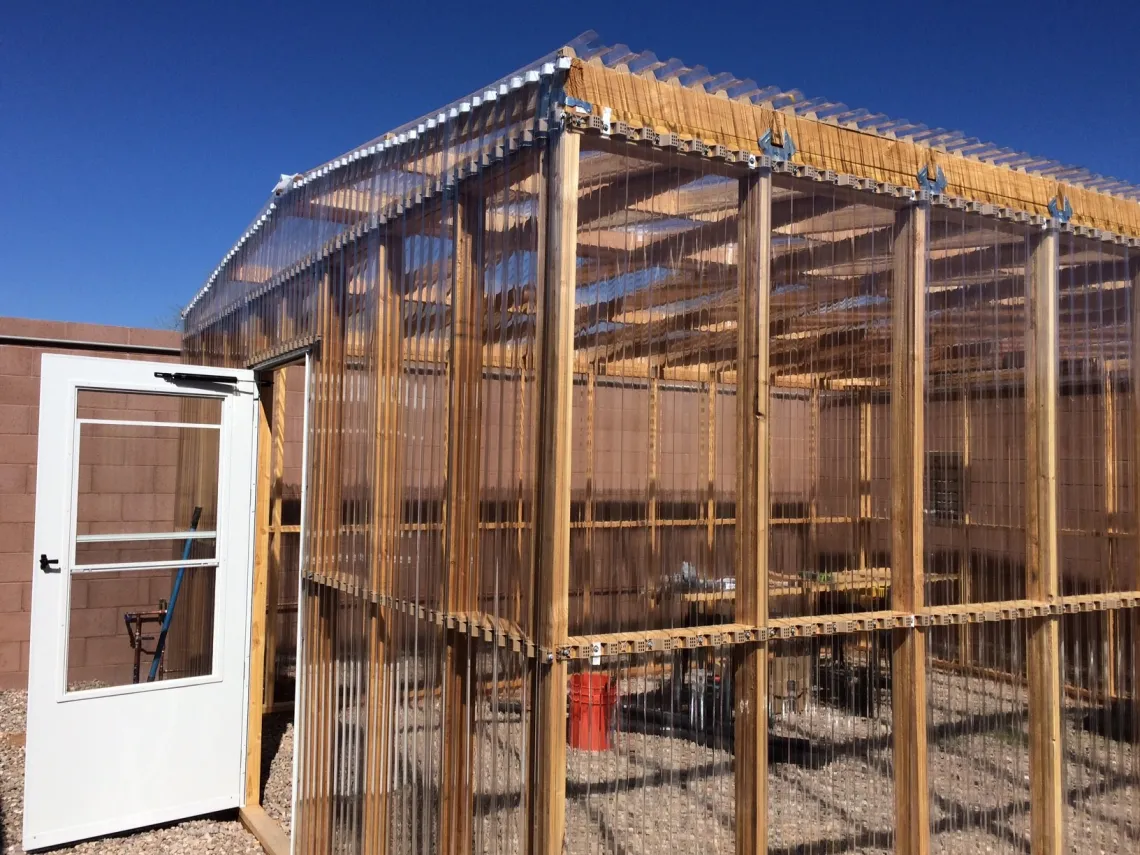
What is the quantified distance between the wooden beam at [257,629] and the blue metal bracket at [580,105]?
2.93 meters

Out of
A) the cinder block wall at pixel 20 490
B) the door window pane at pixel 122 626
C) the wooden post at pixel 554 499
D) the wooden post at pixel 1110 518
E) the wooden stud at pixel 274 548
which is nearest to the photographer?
the wooden post at pixel 554 499

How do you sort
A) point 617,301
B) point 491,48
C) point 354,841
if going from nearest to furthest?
point 617,301 < point 354,841 < point 491,48

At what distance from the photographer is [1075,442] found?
3.51m

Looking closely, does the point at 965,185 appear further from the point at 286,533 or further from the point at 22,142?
the point at 22,142

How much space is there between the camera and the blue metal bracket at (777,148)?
8.75 ft

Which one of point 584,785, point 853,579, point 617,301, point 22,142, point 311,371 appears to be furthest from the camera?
point 22,142

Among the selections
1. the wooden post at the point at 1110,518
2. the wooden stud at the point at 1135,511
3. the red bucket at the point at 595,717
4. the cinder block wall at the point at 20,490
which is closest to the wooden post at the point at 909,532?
the red bucket at the point at 595,717

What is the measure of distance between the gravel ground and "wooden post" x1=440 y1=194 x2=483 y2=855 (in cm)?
210

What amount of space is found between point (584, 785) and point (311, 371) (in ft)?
7.43

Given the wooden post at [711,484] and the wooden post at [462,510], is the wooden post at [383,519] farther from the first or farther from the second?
the wooden post at [711,484]

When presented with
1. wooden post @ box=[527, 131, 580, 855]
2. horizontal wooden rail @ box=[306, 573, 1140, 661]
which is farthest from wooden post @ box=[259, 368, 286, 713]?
wooden post @ box=[527, 131, 580, 855]

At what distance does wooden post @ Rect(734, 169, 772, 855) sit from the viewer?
261 centimetres

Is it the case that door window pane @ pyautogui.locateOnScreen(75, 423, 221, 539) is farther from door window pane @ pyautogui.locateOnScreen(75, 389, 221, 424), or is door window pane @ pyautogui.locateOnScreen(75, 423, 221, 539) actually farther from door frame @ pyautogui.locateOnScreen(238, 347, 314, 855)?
door frame @ pyautogui.locateOnScreen(238, 347, 314, 855)

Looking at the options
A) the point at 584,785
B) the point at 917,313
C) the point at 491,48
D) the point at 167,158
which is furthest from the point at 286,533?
the point at 167,158
